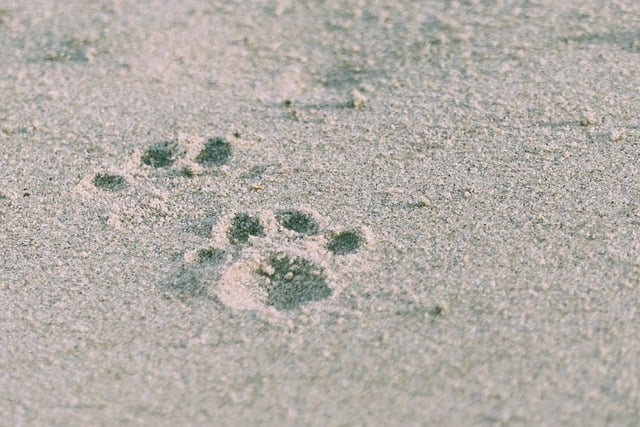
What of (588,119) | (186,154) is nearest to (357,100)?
(186,154)

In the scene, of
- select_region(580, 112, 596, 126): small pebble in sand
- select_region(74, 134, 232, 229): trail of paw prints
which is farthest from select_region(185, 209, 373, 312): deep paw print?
select_region(580, 112, 596, 126): small pebble in sand

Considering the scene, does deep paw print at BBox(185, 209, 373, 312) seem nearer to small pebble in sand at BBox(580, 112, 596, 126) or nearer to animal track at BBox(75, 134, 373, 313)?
animal track at BBox(75, 134, 373, 313)

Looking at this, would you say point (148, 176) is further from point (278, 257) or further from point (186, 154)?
point (278, 257)

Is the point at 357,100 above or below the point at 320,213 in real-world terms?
above

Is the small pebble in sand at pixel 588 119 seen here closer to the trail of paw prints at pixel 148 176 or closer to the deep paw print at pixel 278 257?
the deep paw print at pixel 278 257

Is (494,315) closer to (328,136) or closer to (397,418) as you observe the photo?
(397,418)

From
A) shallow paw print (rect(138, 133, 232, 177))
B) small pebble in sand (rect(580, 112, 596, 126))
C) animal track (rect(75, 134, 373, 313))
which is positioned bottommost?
animal track (rect(75, 134, 373, 313))

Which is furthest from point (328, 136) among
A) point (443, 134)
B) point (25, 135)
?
point (25, 135)

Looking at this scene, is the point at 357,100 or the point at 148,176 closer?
the point at 148,176
